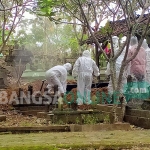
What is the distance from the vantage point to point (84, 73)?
35.6ft

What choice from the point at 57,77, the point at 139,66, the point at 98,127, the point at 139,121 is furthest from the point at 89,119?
the point at 57,77

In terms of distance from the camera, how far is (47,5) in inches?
203

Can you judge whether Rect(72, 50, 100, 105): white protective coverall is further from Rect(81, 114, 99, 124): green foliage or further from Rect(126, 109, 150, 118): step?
Rect(81, 114, 99, 124): green foliage

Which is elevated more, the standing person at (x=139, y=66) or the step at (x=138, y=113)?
the standing person at (x=139, y=66)

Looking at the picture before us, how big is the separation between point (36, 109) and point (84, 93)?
183 cm

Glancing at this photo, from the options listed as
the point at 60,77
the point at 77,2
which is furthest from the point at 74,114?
the point at 60,77

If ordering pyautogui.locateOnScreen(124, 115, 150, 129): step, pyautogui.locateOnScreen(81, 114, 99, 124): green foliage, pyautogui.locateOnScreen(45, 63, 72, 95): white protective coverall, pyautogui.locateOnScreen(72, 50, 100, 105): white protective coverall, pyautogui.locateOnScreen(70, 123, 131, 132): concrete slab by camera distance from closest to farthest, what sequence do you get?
pyautogui.locateOnScreen(70, 123, 131, 132): concrete slab
pyautogui.locateOnScreen(124, 115, 150, 129): step
pyautogui.locateOnScreen(81, 114, 99, 124): green foliage
pyautogui.locateOnScreen(45, 63, 72, 95): white protective coverall
pyautogui.locateOnScreen(72, 50, 100, 105): white protective coverall

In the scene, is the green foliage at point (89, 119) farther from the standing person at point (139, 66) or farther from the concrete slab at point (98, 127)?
the standing person at point (139, 66)

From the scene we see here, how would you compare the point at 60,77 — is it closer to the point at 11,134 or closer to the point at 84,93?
the point at 84,93

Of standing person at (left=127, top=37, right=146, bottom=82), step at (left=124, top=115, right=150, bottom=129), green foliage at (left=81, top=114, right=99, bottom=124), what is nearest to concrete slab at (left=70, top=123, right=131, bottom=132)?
step at (left=124, top=115, right=150, bottom=129)

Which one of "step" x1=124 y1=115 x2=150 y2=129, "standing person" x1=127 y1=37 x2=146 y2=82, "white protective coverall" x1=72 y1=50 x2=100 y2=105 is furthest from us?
"white protective coverall" x1=72 y1=50 x2=100 y2=105

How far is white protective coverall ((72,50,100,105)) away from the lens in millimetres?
10773

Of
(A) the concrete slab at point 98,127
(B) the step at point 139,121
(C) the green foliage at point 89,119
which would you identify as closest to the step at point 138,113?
(B) the step at point 139,121

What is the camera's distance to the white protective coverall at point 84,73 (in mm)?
10773
